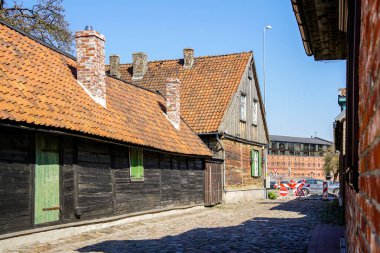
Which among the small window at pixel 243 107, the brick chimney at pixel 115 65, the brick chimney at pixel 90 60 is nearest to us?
the brick chimney at pixel 90 60

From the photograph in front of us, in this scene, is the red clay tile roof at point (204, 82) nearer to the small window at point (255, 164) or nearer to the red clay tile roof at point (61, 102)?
the red clay tile roof at point (61, 102)

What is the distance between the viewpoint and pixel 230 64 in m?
27.5

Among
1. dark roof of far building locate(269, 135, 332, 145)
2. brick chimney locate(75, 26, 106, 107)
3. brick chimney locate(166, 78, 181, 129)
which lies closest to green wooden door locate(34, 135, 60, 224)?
brick chimney locate(75, 26, 106, 107)

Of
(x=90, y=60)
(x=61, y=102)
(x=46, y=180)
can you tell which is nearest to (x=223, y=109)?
(x=90, y=60)

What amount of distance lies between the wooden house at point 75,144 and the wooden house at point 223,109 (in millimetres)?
4153

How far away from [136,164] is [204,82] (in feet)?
39.3

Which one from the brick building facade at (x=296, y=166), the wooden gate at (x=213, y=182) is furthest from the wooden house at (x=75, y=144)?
the brick building facade at (x=296, y=166)

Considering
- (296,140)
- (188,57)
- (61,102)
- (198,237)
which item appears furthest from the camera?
(296,140)

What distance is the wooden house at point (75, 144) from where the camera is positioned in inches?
395

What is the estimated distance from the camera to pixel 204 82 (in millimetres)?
26797

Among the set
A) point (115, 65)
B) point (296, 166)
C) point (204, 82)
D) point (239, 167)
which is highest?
point (115, 65)

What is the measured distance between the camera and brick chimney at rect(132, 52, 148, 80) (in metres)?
29.4

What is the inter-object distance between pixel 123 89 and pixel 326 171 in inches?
2798

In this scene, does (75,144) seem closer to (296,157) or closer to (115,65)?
(115,65)
